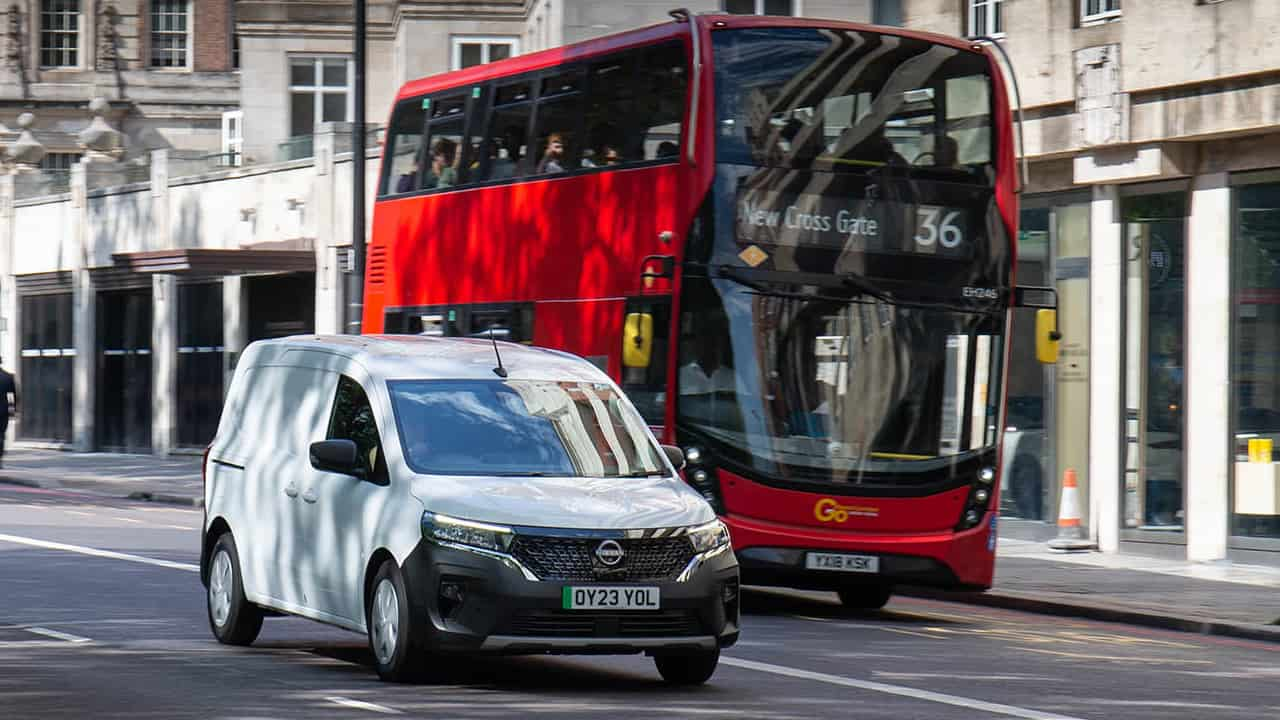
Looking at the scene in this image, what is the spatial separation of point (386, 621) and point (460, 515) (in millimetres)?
760

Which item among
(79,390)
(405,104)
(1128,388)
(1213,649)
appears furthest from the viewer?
(79,390)

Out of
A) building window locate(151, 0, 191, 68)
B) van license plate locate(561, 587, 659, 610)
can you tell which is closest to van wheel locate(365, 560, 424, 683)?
van license plate locate(561, 587, 659, 610)

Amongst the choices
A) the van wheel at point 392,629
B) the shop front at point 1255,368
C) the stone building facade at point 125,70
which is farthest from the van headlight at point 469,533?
the stone building facade at point 125,70

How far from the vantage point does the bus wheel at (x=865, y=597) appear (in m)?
17.4

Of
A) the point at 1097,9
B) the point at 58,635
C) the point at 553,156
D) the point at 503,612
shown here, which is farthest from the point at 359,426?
the point at 1097,9

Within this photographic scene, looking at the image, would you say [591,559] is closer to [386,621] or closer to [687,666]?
[687,666]

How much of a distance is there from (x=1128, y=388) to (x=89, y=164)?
30.3 meters

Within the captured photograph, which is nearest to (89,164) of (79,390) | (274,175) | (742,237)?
(79,390)

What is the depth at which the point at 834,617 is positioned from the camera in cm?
1661

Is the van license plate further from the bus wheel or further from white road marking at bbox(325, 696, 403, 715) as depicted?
the bus wheel

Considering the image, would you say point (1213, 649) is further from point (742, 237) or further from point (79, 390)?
point (79, 390)

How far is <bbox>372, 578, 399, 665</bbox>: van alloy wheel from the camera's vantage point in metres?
10.7

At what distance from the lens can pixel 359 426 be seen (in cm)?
1157

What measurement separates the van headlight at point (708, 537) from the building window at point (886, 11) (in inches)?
729
